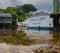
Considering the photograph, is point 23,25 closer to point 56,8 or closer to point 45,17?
point 45,17

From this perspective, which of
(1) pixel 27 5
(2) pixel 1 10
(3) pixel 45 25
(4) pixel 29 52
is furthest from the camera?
(1) pixel 27 5

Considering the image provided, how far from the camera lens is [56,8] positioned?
2232 inches

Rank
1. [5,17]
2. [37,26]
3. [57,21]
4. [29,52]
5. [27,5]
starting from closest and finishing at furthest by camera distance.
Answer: [29,52]
[57,21]
[37,26]
[5,17]
[27,5]

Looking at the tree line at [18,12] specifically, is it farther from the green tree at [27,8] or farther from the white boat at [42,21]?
the white boat at [42,21]

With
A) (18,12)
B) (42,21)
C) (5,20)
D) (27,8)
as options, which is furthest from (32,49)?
(27,8)

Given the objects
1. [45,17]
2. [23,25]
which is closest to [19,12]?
[23,25]

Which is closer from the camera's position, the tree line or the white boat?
the white boat

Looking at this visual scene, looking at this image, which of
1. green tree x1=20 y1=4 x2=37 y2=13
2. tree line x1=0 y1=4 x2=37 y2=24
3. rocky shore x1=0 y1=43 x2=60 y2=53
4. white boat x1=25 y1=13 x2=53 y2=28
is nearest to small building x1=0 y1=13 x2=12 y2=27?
tree line x1=0 y1=4 x2=37 y2=24

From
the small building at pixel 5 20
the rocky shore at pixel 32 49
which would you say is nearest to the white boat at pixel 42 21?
the small building at pixel 5 20

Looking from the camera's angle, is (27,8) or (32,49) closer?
(32,49)

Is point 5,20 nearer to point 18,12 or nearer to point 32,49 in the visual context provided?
point 18,12

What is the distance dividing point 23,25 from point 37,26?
673 inches

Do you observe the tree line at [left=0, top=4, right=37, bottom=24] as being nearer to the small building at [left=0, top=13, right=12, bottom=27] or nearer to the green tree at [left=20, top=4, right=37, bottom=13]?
the green tree at [left=20, top=4, right=37, bottom=13]

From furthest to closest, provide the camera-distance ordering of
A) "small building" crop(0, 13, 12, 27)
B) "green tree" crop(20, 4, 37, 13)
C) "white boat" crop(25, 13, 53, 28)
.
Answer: "green tree" crop(20, 4, 37, 13) → "small building" crop(0, 13, 12, 27) → "white boat" crop(25, 13, 53, 28)
